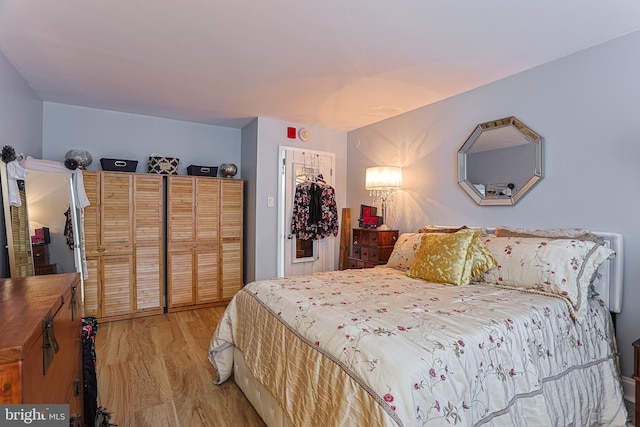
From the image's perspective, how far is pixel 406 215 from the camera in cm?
363

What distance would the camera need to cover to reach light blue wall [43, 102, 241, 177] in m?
3.60

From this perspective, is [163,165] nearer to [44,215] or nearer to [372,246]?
[44,215]

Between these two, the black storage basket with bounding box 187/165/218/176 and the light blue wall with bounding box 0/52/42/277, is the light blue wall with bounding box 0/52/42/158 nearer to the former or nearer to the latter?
the light blue wall with bounding box 0/52/42/277

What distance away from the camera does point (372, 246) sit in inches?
140

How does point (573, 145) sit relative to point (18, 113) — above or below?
below

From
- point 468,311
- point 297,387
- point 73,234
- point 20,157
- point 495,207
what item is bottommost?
point 297,387

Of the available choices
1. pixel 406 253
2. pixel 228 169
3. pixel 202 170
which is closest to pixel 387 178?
pixel 406 253

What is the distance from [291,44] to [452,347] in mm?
2101

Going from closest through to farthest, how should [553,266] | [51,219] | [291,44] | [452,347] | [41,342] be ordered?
[41,342] < [452,347] < [553,266] < [291,44] < [51,219]

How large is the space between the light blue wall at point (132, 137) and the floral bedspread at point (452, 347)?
2790 millimetres

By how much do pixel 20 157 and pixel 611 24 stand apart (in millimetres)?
4249

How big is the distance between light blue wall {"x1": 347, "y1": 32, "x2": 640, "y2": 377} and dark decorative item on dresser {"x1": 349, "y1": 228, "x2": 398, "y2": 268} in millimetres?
476

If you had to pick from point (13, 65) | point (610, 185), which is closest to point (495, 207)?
point (610, 185)

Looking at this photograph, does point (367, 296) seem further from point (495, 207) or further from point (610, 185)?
point (610, 185)
